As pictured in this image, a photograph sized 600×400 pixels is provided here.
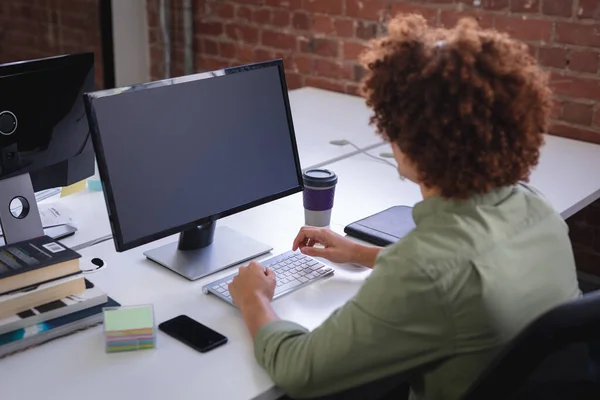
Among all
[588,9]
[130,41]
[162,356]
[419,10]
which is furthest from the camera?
[130,41]

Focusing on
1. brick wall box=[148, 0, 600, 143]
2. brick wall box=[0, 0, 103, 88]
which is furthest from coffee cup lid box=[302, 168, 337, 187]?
brick wall box=[0, 0, 103, 88]

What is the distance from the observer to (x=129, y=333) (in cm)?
128

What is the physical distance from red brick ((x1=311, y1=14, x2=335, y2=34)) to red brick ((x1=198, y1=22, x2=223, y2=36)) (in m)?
0.62

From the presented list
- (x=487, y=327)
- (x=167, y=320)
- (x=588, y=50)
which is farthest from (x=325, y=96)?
(x=487, y=327)

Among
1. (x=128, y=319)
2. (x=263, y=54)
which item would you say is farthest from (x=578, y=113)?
(x=128, y=319)

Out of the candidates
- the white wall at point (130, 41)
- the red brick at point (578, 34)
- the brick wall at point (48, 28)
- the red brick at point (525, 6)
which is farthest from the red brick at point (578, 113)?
the brick wall at point (48, 28)

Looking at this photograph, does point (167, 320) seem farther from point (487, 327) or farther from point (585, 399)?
point (585, 399)

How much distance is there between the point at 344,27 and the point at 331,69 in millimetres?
205

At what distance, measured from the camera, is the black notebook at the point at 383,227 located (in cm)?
173

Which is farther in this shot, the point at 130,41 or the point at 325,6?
the point at 130,41

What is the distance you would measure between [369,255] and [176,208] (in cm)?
44

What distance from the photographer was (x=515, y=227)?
1189mm

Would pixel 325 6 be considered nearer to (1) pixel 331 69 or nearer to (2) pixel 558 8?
(1) pixel 331 69

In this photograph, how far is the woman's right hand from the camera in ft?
5.29
